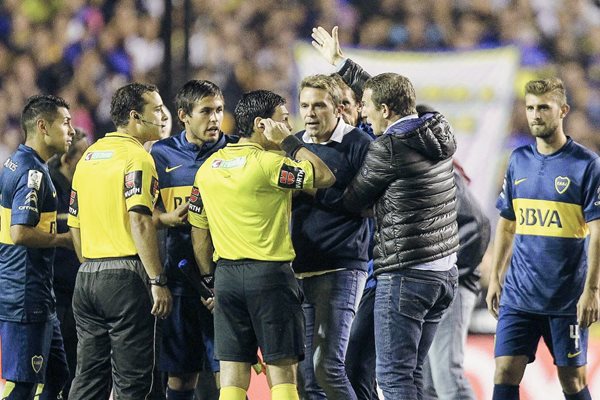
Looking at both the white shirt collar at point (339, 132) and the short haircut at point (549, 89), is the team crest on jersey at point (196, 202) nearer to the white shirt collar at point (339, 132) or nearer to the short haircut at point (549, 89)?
the white shirt collar at point (339, 132)

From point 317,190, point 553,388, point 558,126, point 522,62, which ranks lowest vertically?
point 553,388

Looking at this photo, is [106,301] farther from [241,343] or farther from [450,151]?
[450,151]

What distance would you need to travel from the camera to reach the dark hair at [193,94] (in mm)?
6000

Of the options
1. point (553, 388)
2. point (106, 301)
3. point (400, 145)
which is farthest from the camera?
point (553, 388)

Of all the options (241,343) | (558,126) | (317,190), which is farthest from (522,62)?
(241,343)

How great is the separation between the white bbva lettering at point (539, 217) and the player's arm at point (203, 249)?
1.76m

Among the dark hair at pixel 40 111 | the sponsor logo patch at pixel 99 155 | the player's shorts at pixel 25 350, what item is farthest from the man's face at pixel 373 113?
the player's shorts at pixel 25 350

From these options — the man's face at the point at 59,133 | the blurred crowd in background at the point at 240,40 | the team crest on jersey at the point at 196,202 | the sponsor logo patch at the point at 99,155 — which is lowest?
the team crest on jersey at the point at 196,202

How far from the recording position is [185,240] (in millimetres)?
6109

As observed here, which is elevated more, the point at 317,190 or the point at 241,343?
the point at 317,190

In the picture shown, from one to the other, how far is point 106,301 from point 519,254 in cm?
232

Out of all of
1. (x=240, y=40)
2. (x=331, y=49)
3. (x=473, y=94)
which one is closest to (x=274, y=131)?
(x=331, y=49)

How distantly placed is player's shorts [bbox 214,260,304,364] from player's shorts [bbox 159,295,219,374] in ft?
2.18

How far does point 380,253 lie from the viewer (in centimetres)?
533
